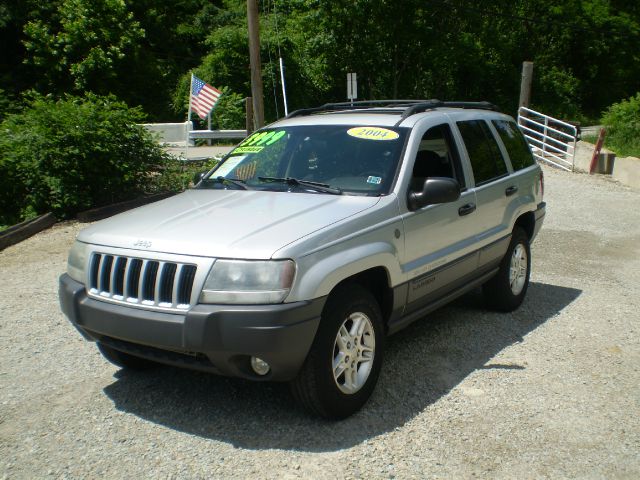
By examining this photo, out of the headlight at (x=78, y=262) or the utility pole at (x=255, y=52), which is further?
the utility pole at (x=255, y=52)

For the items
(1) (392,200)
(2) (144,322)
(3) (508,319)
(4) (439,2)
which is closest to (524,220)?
(3) (508,319)

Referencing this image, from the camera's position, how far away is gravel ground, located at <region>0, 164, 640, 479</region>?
11.5ft

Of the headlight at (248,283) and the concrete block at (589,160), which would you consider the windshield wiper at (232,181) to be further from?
the concrete block at (589,160)

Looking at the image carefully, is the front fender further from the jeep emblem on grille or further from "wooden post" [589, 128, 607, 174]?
"wooden post" [589, 128, 607, 174]

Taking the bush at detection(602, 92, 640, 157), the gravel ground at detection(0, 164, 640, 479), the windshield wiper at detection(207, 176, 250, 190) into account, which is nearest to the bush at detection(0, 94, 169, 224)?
the gravel ground at detection(0, 164, 640, 479)

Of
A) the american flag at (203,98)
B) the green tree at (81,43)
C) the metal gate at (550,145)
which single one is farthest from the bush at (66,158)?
the green tree at (81,43)

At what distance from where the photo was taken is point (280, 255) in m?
3.43

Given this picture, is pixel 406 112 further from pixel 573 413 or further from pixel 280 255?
pixel 573 413

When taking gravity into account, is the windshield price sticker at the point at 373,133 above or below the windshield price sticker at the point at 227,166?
above

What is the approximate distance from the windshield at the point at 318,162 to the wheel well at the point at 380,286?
530mm

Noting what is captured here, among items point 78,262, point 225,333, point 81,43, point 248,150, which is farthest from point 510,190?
point 81,43

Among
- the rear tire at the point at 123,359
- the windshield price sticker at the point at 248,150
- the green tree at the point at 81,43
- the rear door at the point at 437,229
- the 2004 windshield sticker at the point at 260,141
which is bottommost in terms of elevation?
the rear tire at the point at 123,359

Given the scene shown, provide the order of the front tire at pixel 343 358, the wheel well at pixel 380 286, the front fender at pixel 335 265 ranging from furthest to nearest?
the wheel well at pixel 380 286
the front tire at pixel 343 358
the front fender at pixel 335 265

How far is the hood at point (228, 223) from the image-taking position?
3.54 metres
